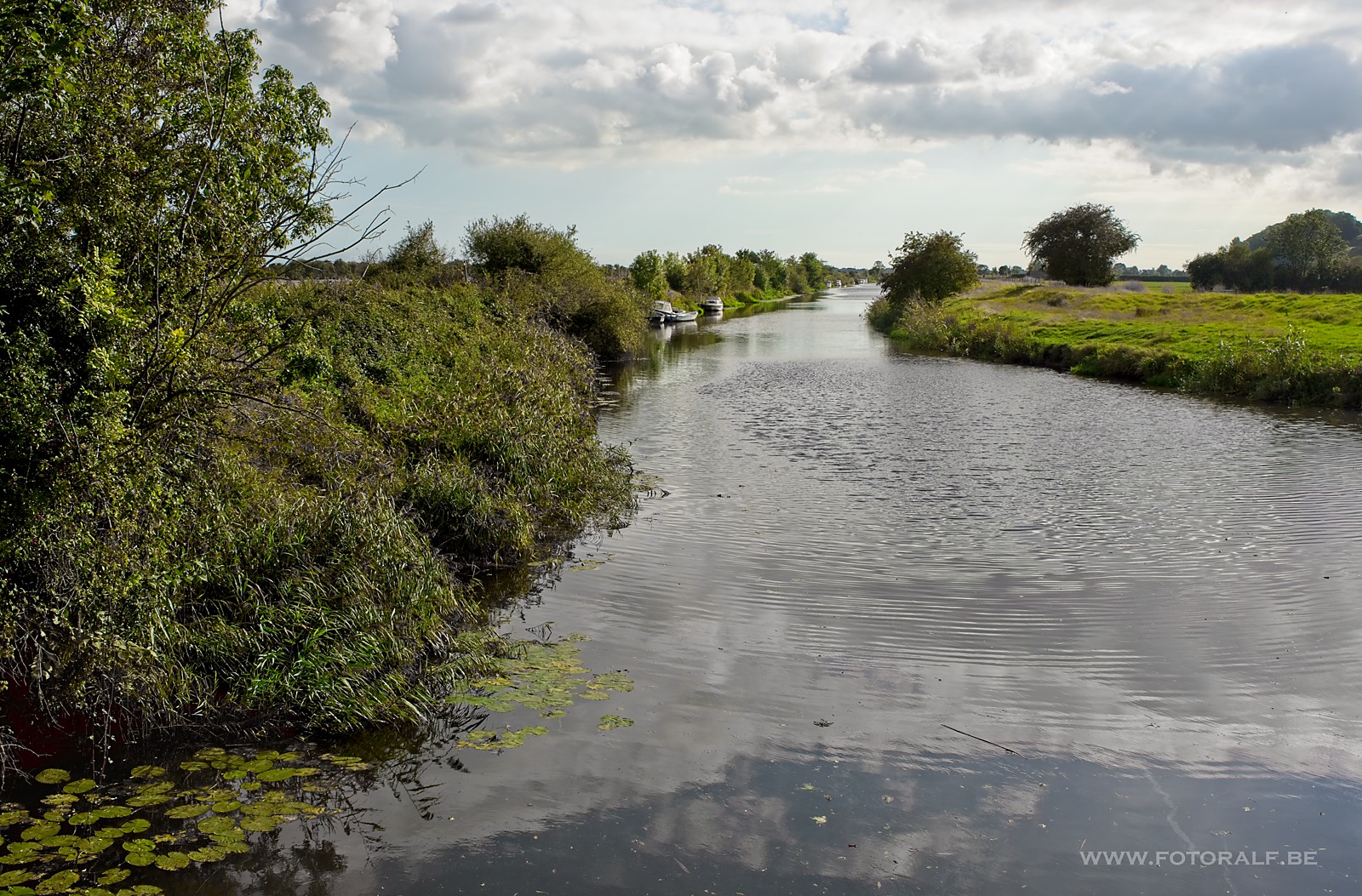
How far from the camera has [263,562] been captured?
896cm

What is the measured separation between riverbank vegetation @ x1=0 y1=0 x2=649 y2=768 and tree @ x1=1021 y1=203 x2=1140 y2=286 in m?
81.3

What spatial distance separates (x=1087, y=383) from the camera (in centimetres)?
3603

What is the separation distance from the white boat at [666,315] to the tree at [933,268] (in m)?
19.6

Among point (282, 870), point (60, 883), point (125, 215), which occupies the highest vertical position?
point (125, 215)

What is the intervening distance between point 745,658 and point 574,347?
21428 millimetres

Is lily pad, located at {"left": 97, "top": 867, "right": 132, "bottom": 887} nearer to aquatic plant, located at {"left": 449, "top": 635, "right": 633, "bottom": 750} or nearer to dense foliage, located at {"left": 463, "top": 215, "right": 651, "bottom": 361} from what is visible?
aquatic plant, located at {"left": 449, "top": 635, "right": 633, "bottom": 750}

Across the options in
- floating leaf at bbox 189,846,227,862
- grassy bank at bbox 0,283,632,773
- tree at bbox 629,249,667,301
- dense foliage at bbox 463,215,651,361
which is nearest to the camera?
floating leaf at bbox 189,846,227,862

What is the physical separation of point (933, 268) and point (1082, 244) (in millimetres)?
24010

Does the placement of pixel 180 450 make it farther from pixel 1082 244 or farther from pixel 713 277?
pixel 713 277

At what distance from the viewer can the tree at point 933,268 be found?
66.8 m

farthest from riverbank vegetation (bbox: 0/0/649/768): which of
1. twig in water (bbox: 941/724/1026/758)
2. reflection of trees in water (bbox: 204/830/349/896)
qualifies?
twig in water (bbox: 941/724/1026/758)

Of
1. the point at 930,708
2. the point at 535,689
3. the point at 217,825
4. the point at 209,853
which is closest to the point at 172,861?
the point at 209,853

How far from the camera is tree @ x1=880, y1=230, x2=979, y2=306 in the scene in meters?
66.8

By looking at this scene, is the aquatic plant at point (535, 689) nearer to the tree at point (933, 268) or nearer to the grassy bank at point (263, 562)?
the grassy bank at point (263, 562)
